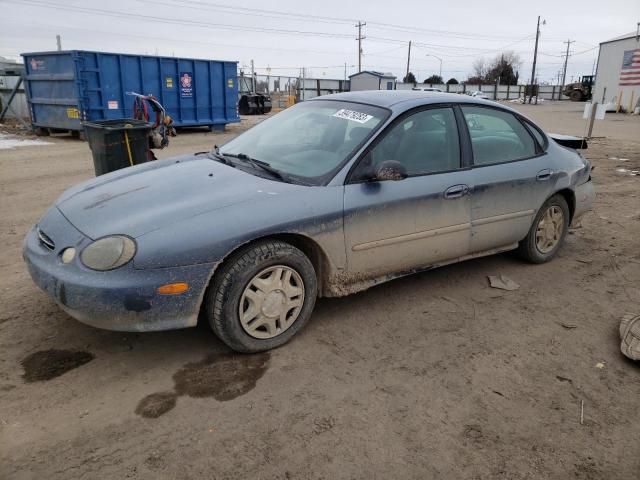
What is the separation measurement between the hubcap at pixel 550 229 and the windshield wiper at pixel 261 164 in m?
2.59

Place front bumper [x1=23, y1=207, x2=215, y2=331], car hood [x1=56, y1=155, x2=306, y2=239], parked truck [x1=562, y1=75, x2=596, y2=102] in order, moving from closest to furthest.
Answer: front bumper [x1=23, y1=207, x2=215, y2=331] < car hood [x1=56, y1=155, x2=306, y2=239] < parked truck [x1=562, y1=75, x2=596, y2=102]

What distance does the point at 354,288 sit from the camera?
3.55m

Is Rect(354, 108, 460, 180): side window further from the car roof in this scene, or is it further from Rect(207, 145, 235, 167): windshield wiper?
Rect(207, 145, 235, 167): windshield wiper

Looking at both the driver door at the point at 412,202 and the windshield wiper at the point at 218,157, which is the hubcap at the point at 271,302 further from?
the windshield wiper at the point at 218,157

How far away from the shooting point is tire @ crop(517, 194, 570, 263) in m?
4.62

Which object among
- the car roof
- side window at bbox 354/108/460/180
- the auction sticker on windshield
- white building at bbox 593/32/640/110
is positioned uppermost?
white building at bbox 593/32/640/110

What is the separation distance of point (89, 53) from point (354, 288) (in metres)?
13.0

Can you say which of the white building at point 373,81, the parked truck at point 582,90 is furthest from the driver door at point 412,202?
the parked truck at point 582,90

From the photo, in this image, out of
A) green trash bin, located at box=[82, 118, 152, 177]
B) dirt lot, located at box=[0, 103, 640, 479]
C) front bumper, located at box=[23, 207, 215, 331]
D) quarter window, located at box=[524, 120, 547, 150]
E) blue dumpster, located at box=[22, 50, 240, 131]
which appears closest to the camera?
dirt lot, located at box=[0, 103, 640, 479]

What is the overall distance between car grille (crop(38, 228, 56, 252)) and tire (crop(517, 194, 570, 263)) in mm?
3799

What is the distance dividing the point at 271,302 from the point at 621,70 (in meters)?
45.0

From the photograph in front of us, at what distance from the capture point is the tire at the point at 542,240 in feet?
15.2

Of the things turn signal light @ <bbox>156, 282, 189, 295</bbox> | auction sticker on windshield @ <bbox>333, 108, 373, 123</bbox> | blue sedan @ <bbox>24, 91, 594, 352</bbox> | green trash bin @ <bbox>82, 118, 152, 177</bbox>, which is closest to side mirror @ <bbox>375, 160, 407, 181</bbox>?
blue sedan @ <bbox>24, 91, 594, 352</bbox>

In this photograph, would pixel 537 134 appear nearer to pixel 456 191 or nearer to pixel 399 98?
pixel 456 191
